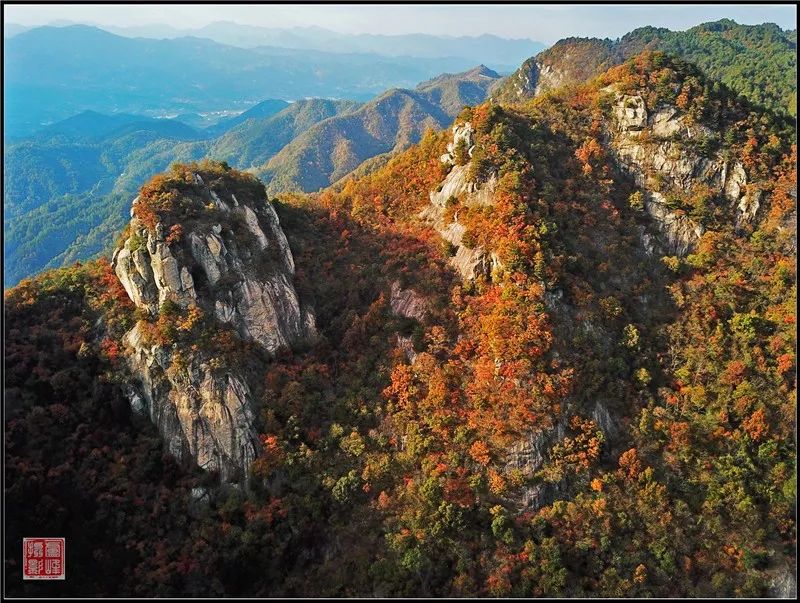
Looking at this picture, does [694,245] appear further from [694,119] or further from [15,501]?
[15,501]

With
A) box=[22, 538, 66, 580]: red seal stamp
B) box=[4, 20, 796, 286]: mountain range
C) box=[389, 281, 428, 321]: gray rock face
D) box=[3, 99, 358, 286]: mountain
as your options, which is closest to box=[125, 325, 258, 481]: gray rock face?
box=[22, 538, 66, 580]: red seal stamp

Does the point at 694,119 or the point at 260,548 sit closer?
the point at 260,548

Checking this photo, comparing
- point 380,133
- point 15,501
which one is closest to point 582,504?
point 15,501

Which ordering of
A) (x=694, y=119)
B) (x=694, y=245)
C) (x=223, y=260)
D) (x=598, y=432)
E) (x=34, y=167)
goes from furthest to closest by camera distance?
(x=34, y=167), (x=694, y=119), (x=694, y=245), (x=223, y=260), (x=598, y=432)

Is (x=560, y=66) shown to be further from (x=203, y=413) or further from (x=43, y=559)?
(x=43, y=559)

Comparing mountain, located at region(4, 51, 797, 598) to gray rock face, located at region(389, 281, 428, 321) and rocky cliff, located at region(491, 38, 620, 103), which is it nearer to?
gray rock face, located at region(389, 281, 428, 321)
